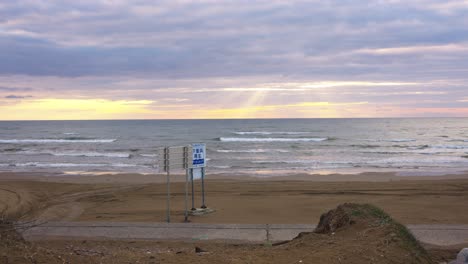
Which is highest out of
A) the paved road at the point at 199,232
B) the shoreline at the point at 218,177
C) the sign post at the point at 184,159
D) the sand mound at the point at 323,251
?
the sign post at the point at 184,159

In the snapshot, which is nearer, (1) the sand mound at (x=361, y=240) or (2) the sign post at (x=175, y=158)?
(1) the sand mound at (x=361, y=240)

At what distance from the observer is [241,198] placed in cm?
1490

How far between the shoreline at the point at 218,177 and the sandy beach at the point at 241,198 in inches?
1.9

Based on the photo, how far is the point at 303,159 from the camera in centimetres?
3103

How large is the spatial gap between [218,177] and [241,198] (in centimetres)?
696

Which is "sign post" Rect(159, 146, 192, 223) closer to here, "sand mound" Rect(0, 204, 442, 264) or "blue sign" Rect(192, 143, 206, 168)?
"blue sign" Rect(192, 143, 206, 168)

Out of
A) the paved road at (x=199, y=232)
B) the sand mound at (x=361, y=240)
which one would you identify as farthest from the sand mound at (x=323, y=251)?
the paved road at (x=199, y=232)

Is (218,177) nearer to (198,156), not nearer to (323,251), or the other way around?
(198,156)

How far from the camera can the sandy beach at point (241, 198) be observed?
38.4ft

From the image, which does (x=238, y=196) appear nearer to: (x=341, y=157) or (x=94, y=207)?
(x=94, y=207)

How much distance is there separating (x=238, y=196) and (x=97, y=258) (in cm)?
1037

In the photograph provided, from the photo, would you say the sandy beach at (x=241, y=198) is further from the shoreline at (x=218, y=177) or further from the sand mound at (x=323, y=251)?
the sand mound at (x=323, y=251)

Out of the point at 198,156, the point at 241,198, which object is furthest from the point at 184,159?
the point at 241,198

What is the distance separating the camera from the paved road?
7.93 metres
